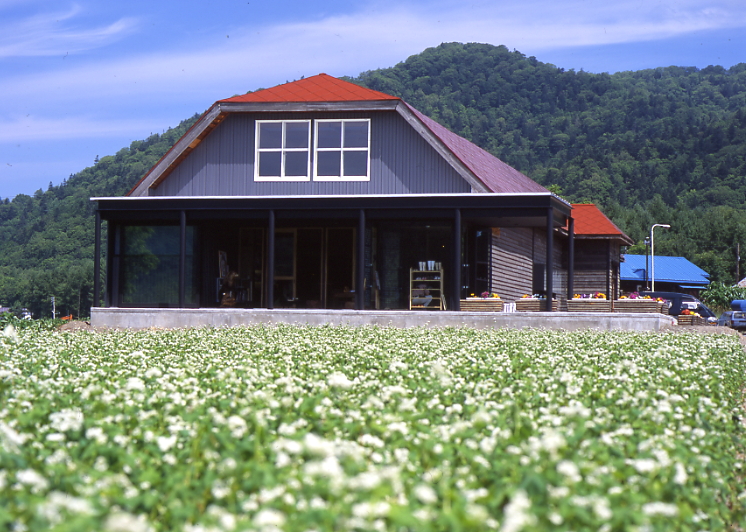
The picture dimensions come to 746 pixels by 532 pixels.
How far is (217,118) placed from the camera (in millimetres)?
23422

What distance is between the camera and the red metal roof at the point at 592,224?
3228 centimetres

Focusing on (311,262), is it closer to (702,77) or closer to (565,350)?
(565,350)

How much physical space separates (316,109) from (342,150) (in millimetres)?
1281

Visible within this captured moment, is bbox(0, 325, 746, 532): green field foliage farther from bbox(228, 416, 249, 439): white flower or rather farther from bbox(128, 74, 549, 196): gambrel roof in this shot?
bbox(128, 74, 549, 196): gambrel roof

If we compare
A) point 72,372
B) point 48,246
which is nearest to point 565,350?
point 72,372

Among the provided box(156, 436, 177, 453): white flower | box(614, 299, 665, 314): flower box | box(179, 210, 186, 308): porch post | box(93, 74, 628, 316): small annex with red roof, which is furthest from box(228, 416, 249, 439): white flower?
box(614, 299, 665, 314): flower box

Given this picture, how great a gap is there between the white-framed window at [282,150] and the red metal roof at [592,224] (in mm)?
13193

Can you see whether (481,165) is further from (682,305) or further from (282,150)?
(682,305)

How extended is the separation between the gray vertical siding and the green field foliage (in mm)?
13759

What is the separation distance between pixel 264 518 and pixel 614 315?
17.9 metres

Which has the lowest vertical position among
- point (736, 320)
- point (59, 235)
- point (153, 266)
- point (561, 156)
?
point (736, 320)

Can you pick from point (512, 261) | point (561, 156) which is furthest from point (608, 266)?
point (561, 156)

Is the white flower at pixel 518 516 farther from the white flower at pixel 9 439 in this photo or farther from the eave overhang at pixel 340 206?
the eave overhang at pixel 340 206

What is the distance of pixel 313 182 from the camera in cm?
2317
